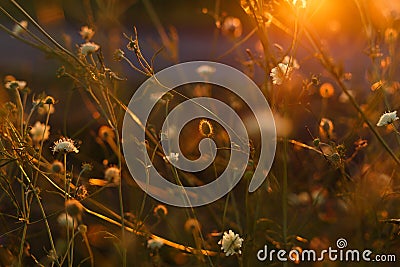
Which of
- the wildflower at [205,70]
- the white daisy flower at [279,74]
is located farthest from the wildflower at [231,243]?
the wildflower at [205,70]

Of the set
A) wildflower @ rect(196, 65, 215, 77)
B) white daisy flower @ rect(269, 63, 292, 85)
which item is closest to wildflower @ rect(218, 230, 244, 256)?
white daisy flower @ rect(269, 63, 292, 85)

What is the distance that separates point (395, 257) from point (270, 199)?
29 centimetres

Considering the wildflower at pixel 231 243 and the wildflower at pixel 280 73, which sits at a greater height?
the wildflower at pixel 280 73

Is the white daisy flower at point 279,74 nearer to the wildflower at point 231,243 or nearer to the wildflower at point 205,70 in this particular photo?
the wildflower at point 231,243

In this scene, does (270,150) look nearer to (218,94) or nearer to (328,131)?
(328,131)

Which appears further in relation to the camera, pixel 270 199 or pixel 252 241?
pixel 270 199

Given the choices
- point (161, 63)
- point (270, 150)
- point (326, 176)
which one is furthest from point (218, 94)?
point (161, 63)

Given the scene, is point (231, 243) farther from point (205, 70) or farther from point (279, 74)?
point (205, 70)

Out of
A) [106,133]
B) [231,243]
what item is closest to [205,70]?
[106,133]

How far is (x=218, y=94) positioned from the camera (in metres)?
2.35

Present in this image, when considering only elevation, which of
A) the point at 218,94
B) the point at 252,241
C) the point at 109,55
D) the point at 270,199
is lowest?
the point at 252,241

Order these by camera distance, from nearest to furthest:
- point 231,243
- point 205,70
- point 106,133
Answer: point 231,243
point 106,133
point 205,70

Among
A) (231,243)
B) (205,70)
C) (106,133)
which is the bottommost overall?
(231,243)

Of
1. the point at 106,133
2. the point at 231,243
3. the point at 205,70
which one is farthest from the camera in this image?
the point at 205,70
